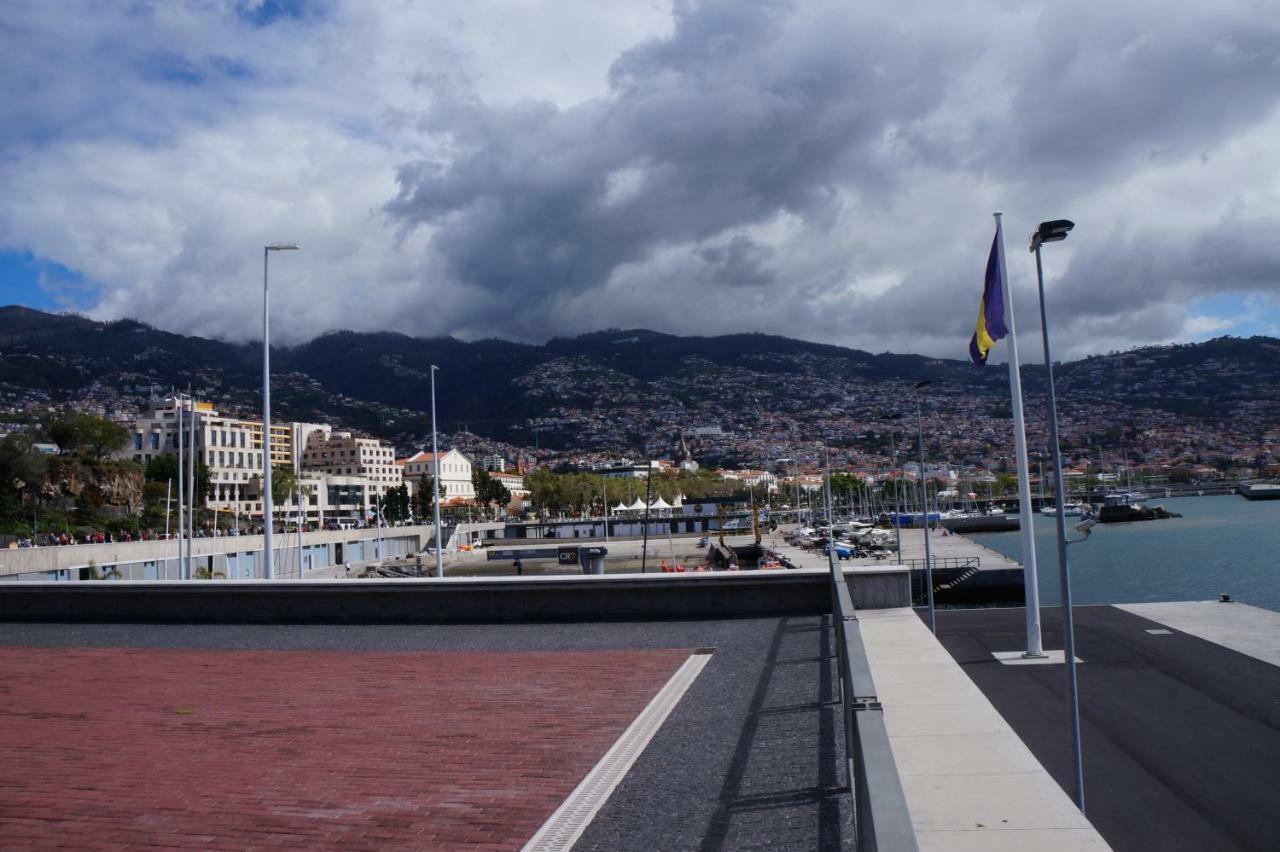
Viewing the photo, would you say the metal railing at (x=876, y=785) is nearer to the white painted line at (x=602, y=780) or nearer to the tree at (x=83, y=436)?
the white painted line at (x=602, y=780)

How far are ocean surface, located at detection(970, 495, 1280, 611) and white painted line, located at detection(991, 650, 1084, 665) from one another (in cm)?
998

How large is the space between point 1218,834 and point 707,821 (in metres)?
4.68

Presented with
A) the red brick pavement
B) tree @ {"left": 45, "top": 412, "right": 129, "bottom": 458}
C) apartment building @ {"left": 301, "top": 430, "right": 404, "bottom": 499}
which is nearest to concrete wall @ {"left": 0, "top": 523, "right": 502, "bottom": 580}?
the red brick pavement

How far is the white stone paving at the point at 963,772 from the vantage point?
5.57 metres

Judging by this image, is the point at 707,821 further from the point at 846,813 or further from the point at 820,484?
the point at 820,484

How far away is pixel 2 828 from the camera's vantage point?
20.6ft

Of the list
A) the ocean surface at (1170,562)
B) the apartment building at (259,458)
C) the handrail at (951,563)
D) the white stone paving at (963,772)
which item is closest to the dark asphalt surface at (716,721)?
the white stone paving at (963,772)

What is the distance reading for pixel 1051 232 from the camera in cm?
847

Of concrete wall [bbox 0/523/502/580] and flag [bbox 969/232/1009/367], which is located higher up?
flag [bbox 969/232/1009/367]

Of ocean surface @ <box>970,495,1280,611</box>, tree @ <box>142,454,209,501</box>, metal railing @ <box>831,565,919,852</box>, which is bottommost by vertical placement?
ocean surface @ <box>970,495,1280,611</box>

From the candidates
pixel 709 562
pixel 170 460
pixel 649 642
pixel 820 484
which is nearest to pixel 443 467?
pixel 170 460

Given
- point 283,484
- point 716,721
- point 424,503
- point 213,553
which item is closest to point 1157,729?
point 716,721

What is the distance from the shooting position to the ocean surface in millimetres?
49344

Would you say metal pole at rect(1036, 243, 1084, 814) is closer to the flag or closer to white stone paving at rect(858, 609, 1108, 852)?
white stone paving at rect(858, 609, 1108, 852)
